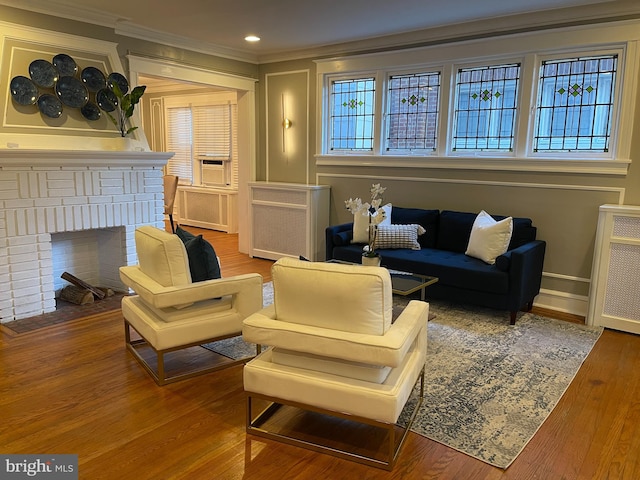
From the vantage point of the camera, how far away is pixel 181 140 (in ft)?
29.5

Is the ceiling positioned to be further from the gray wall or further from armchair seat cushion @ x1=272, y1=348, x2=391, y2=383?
armchair seat cushion @ x1=272, y1=348, x2=391, y2=383

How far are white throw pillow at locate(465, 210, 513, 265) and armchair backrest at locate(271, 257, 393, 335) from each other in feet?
7.94

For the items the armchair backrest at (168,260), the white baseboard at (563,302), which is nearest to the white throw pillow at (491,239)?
the white baseboard at (563,302)

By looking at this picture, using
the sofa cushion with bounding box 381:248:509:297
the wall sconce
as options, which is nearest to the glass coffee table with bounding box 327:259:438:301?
the sofa cushion with bounding box 381:248:509:297

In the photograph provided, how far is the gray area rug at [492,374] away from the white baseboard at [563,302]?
33 centimetres

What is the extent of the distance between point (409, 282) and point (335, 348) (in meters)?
1.90

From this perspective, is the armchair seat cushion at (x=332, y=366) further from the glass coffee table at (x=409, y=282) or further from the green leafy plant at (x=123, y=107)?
the green leafy plant at (x=123, y=107)

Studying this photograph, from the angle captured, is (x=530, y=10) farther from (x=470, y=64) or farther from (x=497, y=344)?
(x=497, y=344)

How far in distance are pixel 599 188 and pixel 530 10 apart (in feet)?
5.53

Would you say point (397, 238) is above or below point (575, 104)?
below

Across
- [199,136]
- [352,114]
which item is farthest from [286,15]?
[199,136]

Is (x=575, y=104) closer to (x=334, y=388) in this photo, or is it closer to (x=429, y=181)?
(x=429, y=181)

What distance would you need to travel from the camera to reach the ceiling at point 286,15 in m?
4.11

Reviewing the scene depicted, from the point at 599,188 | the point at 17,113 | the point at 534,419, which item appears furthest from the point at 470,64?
the point at 17,113
